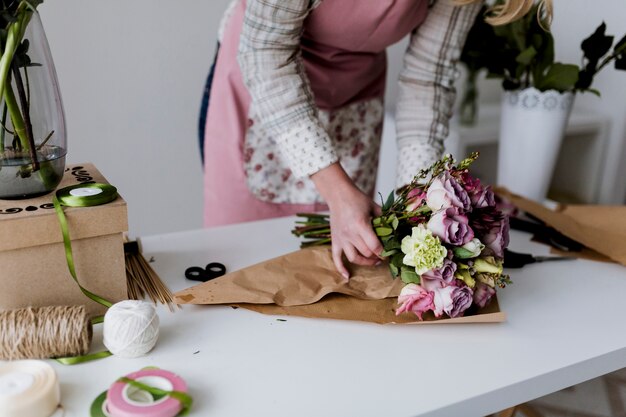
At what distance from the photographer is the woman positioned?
907 mm

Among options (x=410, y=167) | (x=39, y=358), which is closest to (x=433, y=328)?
(x=410, y=167)

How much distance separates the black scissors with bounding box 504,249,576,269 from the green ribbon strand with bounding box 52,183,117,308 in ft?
1.97

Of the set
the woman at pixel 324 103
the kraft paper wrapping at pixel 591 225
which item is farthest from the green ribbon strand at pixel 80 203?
the kraft paper wrapping at pixel 591 225

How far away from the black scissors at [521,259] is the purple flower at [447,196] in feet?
0.79

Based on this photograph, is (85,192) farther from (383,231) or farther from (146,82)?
(146,82)

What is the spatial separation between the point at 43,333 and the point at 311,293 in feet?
1.08

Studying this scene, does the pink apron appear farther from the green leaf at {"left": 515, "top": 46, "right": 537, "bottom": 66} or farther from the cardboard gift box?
the cardboard gift box

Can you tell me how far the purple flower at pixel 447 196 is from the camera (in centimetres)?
76

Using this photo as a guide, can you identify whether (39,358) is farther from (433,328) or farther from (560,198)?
(560,198)

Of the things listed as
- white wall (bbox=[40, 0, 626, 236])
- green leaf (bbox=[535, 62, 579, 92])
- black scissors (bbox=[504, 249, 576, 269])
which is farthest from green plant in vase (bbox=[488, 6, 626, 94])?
black scissors (bbox=[504, 249, 576, 269])

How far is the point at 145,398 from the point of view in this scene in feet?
1.93

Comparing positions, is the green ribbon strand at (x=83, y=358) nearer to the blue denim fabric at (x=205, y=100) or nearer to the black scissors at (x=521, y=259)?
the black scissors at (x=521, y=259)

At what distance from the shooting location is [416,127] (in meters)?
1.10

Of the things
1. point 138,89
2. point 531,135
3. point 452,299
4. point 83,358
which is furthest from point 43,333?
point 531,135
